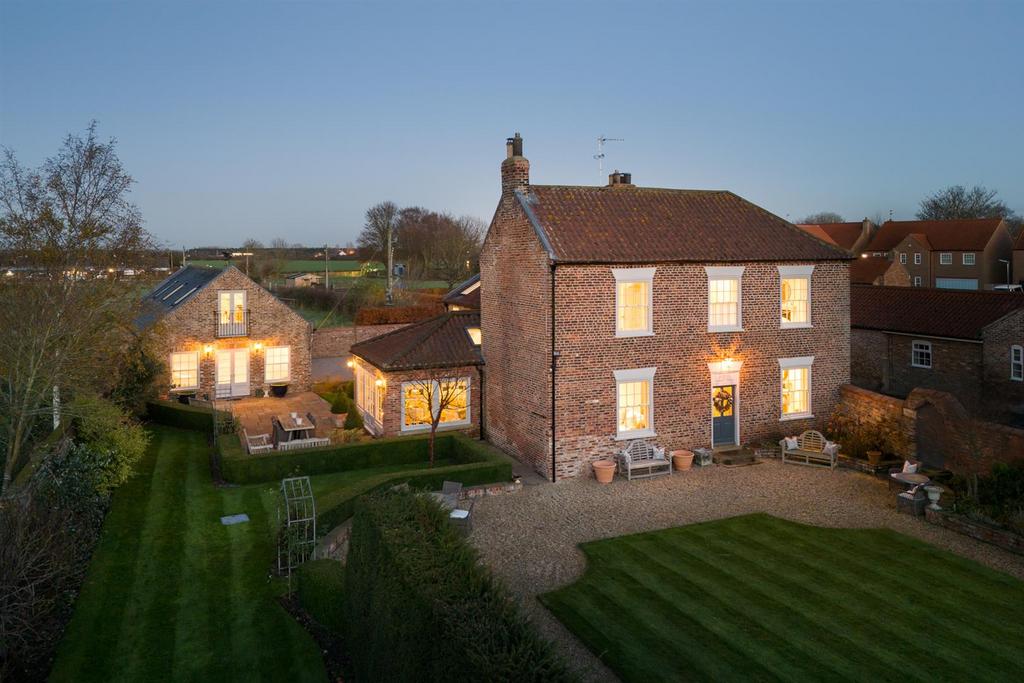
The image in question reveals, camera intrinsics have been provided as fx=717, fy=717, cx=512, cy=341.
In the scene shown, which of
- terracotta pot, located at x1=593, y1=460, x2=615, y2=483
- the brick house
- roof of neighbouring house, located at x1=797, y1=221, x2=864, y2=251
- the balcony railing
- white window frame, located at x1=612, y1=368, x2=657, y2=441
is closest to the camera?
terracotta pot, located at x1=593, y1=460, x2=615, y2=483

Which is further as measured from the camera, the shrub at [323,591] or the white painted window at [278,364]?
the white painted window at [278,364]

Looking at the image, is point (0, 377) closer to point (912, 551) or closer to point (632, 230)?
point (632, 230)

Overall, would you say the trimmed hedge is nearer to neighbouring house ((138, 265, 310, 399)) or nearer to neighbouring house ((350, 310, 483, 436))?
neighbouring house ((350, 310, 483, 436))

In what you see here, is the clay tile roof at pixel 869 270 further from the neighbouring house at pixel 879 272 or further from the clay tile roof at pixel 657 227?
the clay tile roof at pixel 657 227

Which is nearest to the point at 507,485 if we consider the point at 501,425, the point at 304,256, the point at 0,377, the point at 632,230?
the point at 501,425

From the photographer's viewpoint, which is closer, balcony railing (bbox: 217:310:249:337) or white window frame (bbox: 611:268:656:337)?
white window frame (bbox: 611:268:656:337)

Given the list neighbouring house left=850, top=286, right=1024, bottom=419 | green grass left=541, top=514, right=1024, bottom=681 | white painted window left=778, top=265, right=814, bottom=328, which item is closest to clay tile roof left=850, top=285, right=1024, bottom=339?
neighbouring house left=850, top=286, right=1024, bottom=419

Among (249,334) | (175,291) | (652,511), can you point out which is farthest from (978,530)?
(175,291)

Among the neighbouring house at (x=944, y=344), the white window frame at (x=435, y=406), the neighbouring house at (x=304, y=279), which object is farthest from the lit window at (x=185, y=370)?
the neighbouring house at (x=304, y=279)
